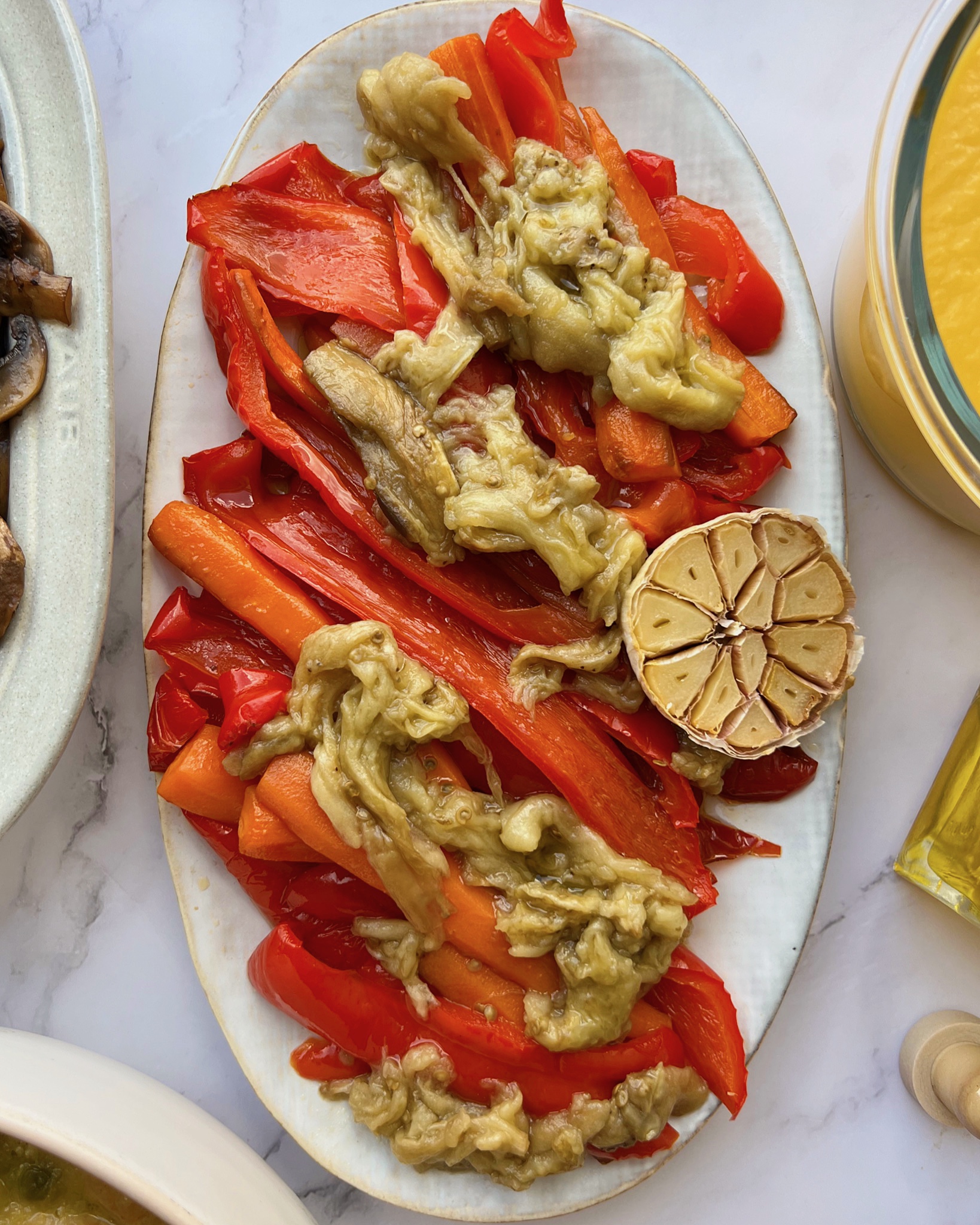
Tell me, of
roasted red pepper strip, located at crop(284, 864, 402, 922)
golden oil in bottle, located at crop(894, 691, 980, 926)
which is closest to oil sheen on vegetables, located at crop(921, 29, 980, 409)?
golden oil in bottle, located at crop(894, 691, 980, 926)

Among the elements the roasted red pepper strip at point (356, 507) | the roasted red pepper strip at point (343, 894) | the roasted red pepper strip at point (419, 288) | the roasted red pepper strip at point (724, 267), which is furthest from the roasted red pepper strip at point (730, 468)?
the roasted red pepper strip at point (343, 894)

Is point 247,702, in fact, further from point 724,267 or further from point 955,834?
point 955,834

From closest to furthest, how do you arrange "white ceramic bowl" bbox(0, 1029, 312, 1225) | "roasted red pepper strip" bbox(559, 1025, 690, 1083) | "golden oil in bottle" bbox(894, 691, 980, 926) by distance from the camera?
"white ceramic bowl" bbox(0, 1029, 312, 1225), "roasted red pepper strip" bbox(559, 1025, 690, 1083), "golden oil in bottle" bbox(894, 691, 980, 926)

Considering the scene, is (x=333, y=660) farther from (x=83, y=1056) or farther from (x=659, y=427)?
(x=83, y=1056)

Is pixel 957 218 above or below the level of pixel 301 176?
above

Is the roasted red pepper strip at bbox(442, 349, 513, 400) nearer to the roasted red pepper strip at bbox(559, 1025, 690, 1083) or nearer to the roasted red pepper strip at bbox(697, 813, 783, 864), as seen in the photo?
the roasted red pepper strip at bbox(697, 813, 783, 864)

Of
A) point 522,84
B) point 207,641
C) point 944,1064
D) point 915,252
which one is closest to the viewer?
point 915,252

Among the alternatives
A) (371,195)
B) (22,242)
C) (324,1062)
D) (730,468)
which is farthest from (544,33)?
(324,1062)
